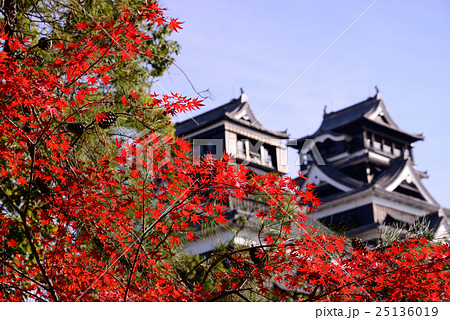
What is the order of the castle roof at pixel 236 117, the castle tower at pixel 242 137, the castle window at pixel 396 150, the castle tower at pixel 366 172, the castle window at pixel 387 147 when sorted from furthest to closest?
the castle window at pixel 396 150 → the castle window at pixel 387 147 → the castle tower at pixel 366 172 → the castle roof at pixel 236 117 → the castle tower at pixel 242 137

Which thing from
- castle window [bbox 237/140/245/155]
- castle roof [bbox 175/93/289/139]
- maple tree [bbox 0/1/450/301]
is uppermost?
castle roof [bbox 175/93/289/139]

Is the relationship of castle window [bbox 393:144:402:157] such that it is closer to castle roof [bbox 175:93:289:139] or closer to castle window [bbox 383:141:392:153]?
castle window [bbox 383:141:392:153]

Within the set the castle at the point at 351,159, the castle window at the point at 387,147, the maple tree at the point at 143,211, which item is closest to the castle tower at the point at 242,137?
the castle at the point at 351,159

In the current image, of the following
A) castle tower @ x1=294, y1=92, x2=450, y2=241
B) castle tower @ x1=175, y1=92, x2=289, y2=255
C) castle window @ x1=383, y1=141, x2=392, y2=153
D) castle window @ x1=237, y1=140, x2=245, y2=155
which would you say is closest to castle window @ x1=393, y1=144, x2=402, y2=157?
castle tower @ x1=294, y1=92, x2=450, y2=241

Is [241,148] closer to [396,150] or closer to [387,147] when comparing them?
[387,147]

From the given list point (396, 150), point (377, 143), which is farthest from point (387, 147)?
point (377, 143)

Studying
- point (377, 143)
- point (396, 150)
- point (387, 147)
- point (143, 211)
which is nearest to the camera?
point (143, 211)

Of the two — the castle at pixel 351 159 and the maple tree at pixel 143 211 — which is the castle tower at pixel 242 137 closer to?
the castle at pixel 351 159

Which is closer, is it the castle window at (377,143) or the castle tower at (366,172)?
the castle tower at (366,172)

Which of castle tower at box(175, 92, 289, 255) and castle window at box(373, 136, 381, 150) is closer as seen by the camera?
castle tower at box(175, 92, 289, 255)

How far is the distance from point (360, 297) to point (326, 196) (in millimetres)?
18820

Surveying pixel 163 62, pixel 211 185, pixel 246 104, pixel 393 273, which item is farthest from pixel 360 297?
pixel 246 104

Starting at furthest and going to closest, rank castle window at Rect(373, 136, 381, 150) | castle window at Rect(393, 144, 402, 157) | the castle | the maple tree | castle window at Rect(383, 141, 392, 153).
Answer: castle window at Rect(393, 144, 402, 157)
castle window at Rect(383, 141, 392, 153)
castle window at Rect(373, 136, 381, 150)
the castle
the maple tree

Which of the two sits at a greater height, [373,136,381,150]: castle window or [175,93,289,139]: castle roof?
[373,136,381,150]: castle window
